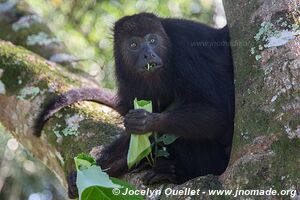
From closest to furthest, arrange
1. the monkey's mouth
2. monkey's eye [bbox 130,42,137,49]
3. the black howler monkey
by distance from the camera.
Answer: the black howler monkey → the monkey's mouth → monkey's eye [bbox 130,42,137,49]

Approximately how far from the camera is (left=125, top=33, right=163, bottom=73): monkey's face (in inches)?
148

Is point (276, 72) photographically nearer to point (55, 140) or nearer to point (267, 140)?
point (267, 140)

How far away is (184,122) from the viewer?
3.40m

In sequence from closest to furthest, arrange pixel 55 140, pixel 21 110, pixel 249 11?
pixel 249 11 < pixel 55 140 < pixel 21 110

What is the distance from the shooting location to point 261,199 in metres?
2.25

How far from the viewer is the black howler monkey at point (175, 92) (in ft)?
11.2

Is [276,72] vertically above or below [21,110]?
above

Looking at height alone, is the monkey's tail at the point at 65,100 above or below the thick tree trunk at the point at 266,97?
below

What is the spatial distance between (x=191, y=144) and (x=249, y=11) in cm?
93

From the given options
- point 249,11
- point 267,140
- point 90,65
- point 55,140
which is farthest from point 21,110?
point 90,65

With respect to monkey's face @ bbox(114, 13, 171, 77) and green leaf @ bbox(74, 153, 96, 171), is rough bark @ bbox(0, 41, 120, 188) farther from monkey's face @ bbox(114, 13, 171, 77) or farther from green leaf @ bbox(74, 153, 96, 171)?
green leaf @ bbox(74, 153, 96, 171)

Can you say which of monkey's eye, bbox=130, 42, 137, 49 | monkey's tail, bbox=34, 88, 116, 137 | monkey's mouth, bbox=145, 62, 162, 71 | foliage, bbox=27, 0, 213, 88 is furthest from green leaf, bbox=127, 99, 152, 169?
foliage, bbox=27, 0, 213, 88

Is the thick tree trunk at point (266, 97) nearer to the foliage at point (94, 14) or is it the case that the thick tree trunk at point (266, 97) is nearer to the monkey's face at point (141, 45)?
the monkey's face at point (141, 45)

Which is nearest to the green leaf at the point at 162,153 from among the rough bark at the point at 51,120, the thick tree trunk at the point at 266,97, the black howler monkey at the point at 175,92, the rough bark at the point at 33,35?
the black howler monkey at the point at 175,92
